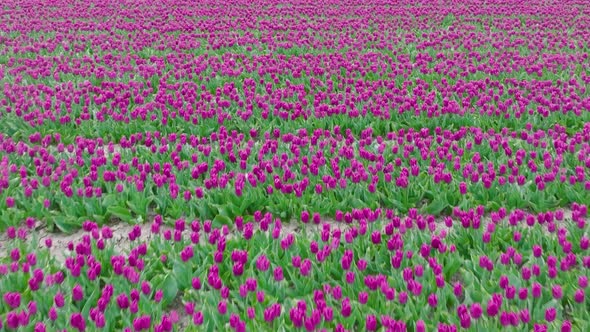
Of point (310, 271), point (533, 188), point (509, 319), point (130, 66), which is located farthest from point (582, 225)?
point (130, 66)

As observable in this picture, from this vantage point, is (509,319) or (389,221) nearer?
(509,319)

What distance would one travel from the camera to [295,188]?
17.6ft

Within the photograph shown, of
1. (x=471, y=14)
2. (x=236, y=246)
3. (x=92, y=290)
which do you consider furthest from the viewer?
(x=471, y=14)

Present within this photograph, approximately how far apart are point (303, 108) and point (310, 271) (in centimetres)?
458

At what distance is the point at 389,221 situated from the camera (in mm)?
5020

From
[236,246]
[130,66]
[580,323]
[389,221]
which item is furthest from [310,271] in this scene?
[130,66]

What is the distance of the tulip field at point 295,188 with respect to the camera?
12.1ft

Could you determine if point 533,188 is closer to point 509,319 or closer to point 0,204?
point 509,319

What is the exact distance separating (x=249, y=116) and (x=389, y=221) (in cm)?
328

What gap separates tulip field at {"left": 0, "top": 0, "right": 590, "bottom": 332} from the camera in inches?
145

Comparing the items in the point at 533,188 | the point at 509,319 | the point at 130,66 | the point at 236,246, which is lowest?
the point at 130,66

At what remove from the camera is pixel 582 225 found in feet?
14.7

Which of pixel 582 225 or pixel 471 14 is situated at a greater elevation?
pixel 582 225

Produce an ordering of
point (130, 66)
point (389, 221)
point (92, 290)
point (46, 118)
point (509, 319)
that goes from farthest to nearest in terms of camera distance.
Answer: point (130, 66) → point (46, 118) → point (389, 221) → point (92, 290) → point (509, 319)
